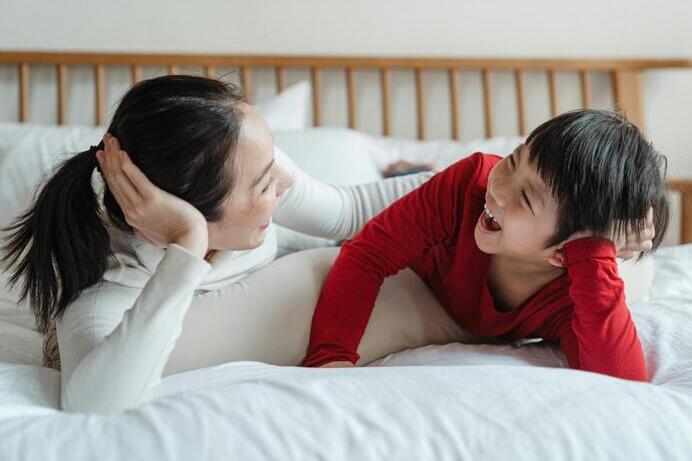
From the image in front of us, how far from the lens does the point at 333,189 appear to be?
129 cm

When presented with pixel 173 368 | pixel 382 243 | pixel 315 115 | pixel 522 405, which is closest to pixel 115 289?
pixel 173 368

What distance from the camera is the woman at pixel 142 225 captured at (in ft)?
2.58

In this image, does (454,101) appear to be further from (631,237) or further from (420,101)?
(631,237)

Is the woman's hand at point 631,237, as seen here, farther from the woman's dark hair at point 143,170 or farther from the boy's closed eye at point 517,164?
the woman's dark hair at point 143,170

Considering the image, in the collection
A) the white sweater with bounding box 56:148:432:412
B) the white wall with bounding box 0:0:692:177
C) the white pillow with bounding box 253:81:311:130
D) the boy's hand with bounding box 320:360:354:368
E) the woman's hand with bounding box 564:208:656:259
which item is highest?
the white wall with bounding box 0:0:692:177

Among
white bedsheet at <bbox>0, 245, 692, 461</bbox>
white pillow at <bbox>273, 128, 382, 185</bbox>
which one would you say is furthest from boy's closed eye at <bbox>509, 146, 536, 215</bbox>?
white pillow at <bbox>273, 128, 382, 185</bbox>

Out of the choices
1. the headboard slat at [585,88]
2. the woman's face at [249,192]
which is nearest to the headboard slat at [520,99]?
the headboard slat at [585,88]

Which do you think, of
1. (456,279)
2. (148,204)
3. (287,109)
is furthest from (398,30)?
(148,204)

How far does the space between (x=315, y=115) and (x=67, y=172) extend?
1193 mm

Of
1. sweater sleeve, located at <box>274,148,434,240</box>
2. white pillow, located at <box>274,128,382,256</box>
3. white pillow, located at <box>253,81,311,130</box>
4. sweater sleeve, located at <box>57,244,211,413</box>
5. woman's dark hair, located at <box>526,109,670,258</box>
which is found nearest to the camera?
sweater sleeve, located at <box>57,244,211,413</box>

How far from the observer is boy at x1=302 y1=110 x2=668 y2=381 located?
3.00 feet

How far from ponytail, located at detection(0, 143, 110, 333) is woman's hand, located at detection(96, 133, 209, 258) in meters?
0.06

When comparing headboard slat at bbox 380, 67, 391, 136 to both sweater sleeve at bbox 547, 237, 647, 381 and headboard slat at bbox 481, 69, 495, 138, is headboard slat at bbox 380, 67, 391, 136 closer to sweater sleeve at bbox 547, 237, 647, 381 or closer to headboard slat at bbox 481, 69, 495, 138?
headboard slat at bbox 481, 69, 495, 138

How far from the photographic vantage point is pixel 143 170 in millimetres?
872
